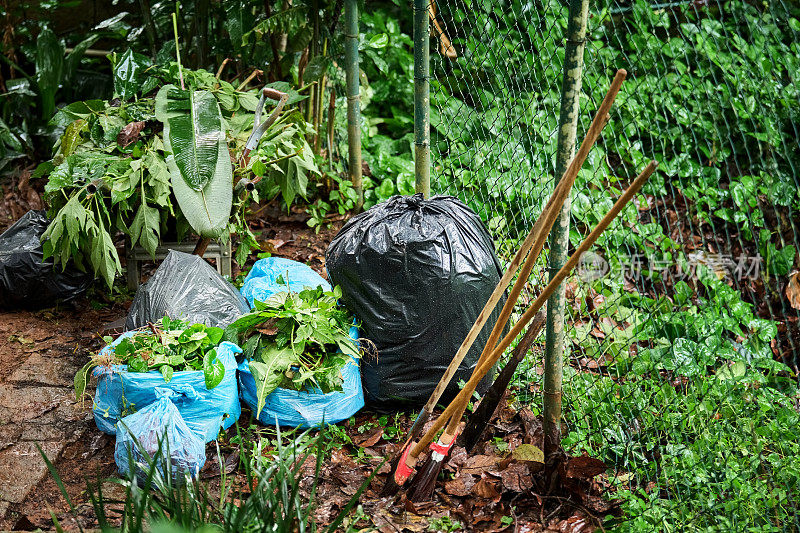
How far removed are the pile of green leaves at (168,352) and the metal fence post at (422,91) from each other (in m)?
1.22

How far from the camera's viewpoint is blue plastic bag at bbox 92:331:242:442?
2.59 m

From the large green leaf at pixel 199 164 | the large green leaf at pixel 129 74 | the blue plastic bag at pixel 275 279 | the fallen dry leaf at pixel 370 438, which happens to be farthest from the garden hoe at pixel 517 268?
the large green leaf at pixel 129 74

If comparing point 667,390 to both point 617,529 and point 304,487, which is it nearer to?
point 617,529

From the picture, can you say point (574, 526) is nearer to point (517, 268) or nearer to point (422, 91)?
point (517, 268)

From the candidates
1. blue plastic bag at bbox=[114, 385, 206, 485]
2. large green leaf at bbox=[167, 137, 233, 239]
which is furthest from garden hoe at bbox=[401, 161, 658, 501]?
large green leaf at bbox=[167, 137, 233, 239]

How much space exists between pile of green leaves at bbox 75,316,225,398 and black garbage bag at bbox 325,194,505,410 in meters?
0.59

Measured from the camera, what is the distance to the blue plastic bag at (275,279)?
3215 millimetres

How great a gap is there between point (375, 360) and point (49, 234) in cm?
170

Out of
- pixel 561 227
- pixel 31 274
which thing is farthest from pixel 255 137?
pixel 561 227

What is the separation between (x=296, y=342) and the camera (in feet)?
8.99

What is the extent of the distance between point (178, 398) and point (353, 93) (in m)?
2.17

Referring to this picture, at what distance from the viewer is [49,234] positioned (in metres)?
3.38

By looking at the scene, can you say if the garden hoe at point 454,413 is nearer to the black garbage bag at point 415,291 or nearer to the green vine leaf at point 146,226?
the black garbage bag at point 415,291

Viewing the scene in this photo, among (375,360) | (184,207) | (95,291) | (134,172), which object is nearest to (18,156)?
(95,291)
